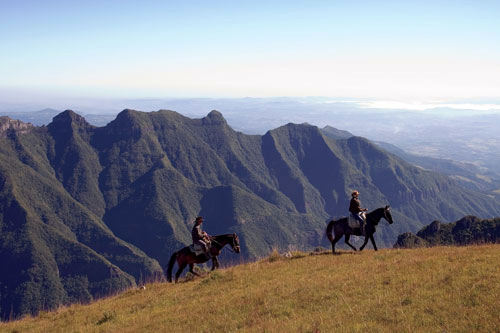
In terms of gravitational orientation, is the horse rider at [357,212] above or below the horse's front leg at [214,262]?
above

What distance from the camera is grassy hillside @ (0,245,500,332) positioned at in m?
11.2

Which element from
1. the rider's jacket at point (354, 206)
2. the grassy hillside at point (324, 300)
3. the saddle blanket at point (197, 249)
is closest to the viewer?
the grassy hillside at point (324, 300)

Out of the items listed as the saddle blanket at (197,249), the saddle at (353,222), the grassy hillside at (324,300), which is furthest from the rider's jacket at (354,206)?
the saddle blanket at (197,249)

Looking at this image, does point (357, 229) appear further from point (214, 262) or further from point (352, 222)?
point (214, 262)

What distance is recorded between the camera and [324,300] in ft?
45.4

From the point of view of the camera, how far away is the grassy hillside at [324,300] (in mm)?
11188

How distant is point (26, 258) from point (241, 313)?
20125cm

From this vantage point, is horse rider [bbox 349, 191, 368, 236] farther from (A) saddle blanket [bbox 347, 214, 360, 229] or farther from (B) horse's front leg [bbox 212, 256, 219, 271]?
(B) horse's front leg [bbox 212, 256, 219, 271]

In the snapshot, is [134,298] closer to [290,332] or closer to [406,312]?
[290,332]

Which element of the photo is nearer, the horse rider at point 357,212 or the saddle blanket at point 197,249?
the saddle blanket at point 197,249

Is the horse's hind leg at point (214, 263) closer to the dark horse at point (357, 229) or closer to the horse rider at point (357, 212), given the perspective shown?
the dark horse at point (357, 229)

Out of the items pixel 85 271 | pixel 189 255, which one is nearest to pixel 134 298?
pixel 189 255

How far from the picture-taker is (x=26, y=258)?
7082 inches

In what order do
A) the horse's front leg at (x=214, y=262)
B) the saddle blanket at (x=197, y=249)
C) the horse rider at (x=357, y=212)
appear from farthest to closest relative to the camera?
1. the horse rider at (x=357, y=212)
2. the horse's front leg at (x=214, y=262)
3. the saddle blanket at (x=197, y=249)
